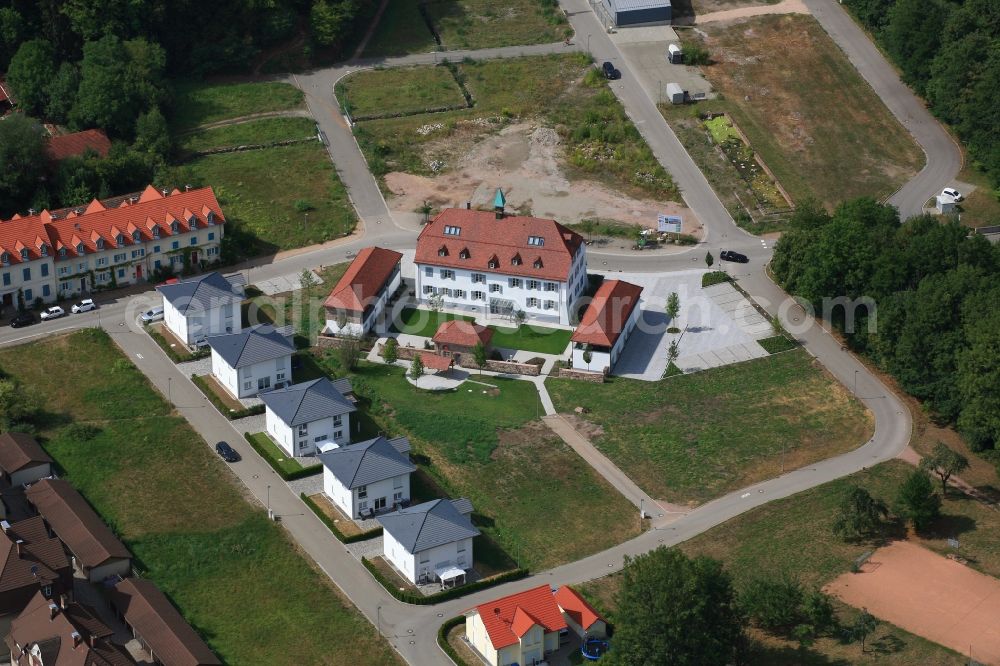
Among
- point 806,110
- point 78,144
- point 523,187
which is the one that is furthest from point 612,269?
point 78,144

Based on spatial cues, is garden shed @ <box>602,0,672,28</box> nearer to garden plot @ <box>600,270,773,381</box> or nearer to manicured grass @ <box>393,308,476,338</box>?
garden plot @ <box>600,270,773,381</box>

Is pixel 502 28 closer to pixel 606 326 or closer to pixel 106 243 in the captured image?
pixel 606 326

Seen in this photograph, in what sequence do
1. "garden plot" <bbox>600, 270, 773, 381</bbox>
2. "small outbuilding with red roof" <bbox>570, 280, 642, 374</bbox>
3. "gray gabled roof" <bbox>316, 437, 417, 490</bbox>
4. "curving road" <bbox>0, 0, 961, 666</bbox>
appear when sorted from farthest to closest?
"garden plot" <bbox>600, 270, 773, 381</bbox> < "small outbuilding with red roof" <bbox>570, 280, 642, 374</bbox> < "gray gabled roof" <bbox>316, 437, 417, 490</bbox> < "curving road" <bbox>0, 0, 961, 666</bbox>

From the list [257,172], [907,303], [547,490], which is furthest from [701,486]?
[257,172]

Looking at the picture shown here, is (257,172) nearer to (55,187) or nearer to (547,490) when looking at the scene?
(55,187)

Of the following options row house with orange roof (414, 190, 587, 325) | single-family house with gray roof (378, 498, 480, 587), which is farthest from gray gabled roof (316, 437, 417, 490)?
row house with orange roof (414, 190, 587, 325)

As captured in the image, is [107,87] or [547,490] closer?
[547,490]
